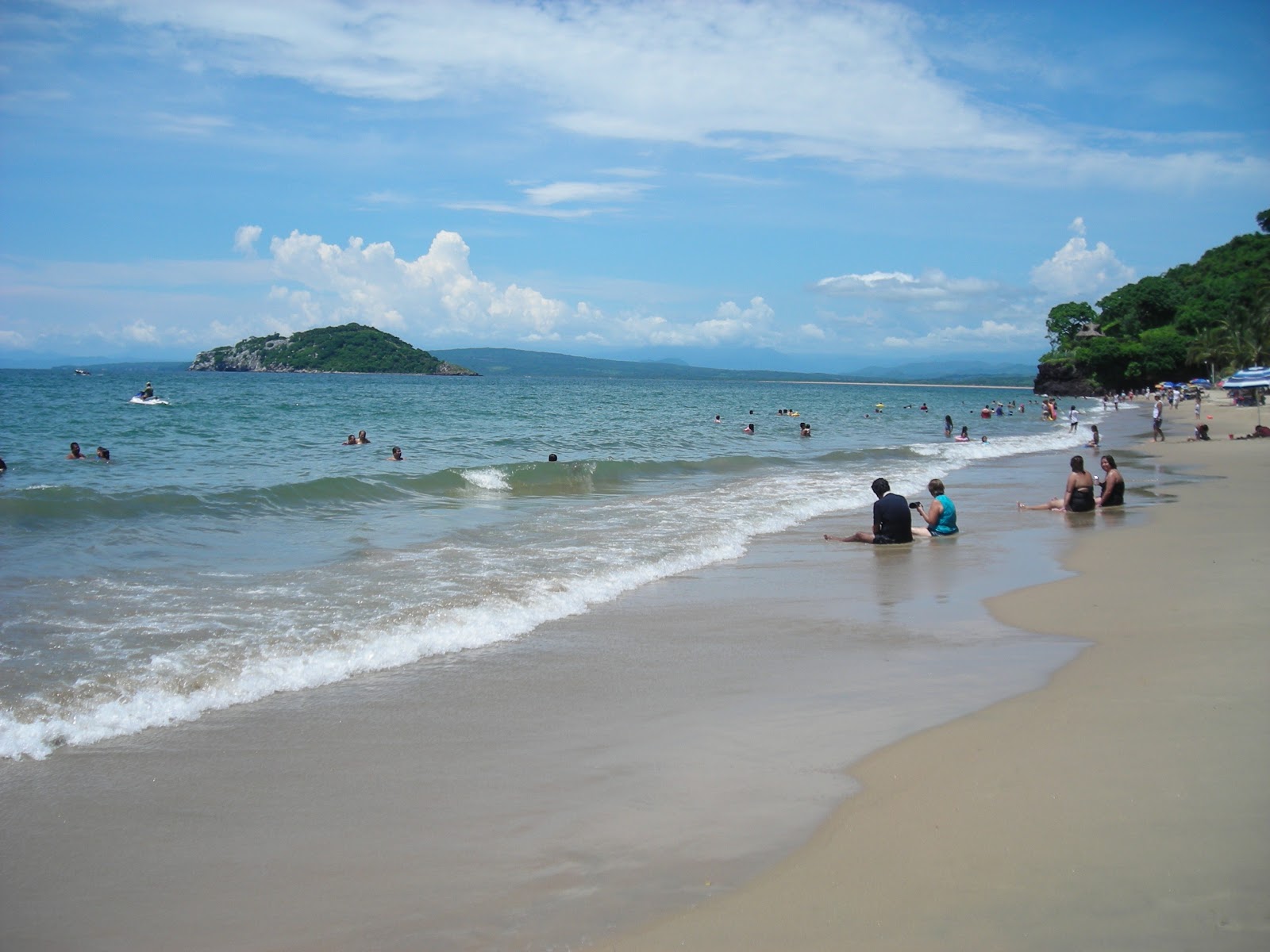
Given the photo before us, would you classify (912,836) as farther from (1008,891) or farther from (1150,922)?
(1150,922)

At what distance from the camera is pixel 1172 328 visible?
84.9 metres

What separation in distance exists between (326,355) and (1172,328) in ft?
465

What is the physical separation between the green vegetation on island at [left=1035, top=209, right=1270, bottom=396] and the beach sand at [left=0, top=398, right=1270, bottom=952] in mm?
69205

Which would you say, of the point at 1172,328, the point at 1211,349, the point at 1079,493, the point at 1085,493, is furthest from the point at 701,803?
the point at 1172,328

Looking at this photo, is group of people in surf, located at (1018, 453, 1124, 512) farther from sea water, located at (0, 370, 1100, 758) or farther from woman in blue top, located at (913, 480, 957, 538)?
sea water, located at (0, 370, 1100, 758)

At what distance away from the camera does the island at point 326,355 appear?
569 feet

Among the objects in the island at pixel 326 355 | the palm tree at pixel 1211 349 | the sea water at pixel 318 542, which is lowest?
the sea water at pixel 318 542

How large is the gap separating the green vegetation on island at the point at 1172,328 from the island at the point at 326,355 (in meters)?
115

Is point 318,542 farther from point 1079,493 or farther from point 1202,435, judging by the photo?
point 1202,435

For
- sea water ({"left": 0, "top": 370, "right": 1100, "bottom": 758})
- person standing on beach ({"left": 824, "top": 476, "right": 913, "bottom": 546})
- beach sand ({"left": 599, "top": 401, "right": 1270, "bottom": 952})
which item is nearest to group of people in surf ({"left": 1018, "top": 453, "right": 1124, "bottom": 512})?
sea water ({"left": 0, "top": 370, "right": 1100, "bottom": 758})

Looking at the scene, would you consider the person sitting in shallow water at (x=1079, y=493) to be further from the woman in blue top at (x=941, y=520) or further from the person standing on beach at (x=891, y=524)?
the person standing on beach at (x=891, y=524)

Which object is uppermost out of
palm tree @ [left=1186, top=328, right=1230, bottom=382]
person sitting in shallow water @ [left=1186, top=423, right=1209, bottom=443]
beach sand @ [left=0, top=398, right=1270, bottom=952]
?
palm tree @ [left=1186, top=328, right=1230, bottom=382]

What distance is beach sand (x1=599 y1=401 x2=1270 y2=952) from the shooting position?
321 centimetres

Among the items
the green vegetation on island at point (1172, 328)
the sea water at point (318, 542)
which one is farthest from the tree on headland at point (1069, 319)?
the sea water at point (318, 542)
